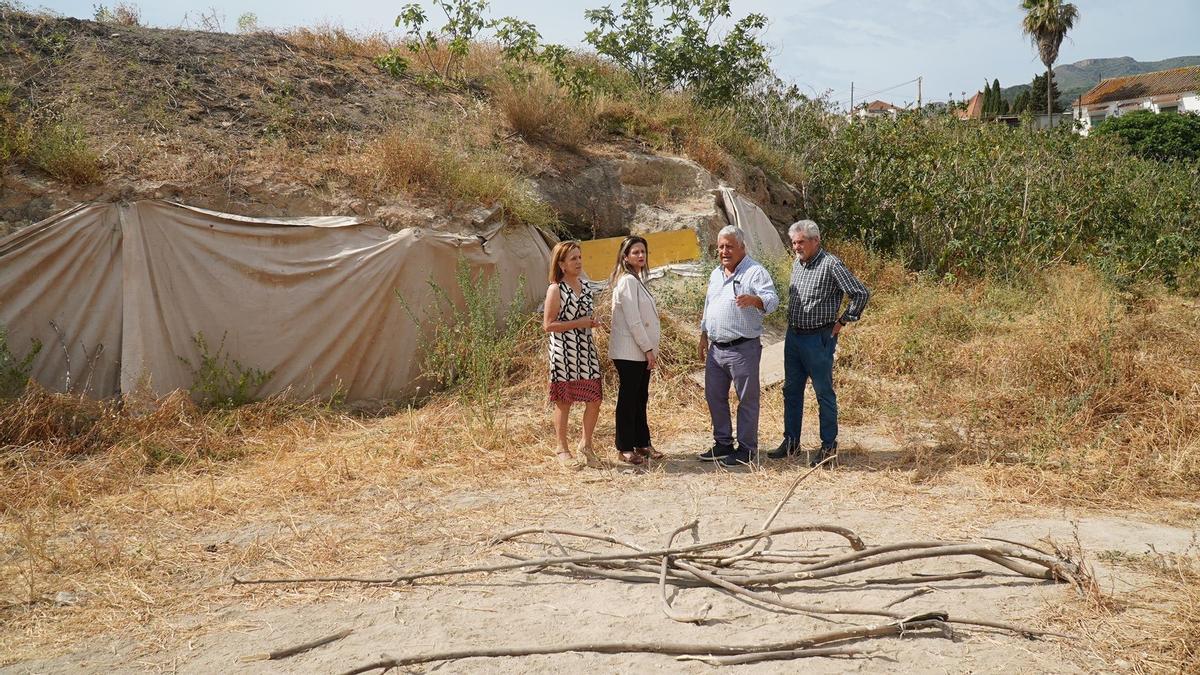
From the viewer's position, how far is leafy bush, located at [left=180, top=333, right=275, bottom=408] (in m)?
7.08

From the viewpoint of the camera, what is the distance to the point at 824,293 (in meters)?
5.50

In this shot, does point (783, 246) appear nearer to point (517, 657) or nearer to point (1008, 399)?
point (1008, 399)

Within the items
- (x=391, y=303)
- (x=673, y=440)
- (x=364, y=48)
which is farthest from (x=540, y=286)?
(x=364, y=48)

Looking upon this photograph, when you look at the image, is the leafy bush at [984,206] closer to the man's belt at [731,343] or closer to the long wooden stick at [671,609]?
the man's belt at [731,343]

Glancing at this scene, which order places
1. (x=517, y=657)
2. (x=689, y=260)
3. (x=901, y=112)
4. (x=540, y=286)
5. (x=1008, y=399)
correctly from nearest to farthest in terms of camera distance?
(x=517, y=657)
(x=1008, y=399)
(x=540, y=286)
(x=689, y=260)
(x=901, y=112)

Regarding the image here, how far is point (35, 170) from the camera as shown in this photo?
24.8ft

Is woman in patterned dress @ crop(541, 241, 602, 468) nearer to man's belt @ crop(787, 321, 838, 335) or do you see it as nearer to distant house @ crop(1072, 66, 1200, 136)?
man's belt @ crop(787, 321, 838, 335)

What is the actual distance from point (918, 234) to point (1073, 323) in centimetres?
446

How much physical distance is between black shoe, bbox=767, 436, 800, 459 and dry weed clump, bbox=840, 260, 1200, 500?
3.32 ft

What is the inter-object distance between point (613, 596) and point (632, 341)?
2.19 metres

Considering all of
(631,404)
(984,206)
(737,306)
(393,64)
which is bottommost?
(631,404)

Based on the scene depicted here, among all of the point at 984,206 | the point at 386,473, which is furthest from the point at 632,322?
the point at 984,206

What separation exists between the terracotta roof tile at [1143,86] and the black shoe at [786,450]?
4556 cm

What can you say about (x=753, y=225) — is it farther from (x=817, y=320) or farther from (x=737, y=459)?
(x=737, y=459)
